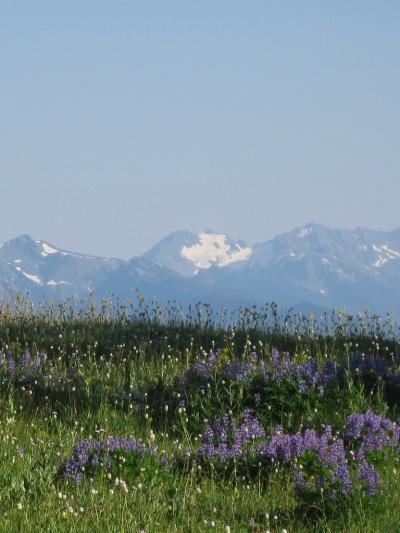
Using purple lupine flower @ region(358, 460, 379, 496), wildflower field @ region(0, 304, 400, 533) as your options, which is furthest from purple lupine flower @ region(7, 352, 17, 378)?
purple lupine flower @ region(358, 460, 379, 496)

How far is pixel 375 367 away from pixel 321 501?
4.81 m

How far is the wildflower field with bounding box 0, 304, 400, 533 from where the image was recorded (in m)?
6.63

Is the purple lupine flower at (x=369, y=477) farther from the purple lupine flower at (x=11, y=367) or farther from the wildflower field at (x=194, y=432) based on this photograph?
the purple lupine flower at (x=11, y=367)

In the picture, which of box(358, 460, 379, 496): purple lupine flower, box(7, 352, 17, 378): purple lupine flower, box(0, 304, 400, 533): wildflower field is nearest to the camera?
box(0, 304, 400, 533): wildflower field

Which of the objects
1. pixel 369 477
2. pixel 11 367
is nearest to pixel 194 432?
pixel 369 477

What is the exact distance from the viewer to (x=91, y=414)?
9.91 meters

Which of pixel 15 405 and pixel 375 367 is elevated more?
pixel 375 367

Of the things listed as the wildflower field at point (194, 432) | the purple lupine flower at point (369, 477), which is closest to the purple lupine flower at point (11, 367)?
the wildflower field at point (194, 432)

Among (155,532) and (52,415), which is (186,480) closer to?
(155,532)

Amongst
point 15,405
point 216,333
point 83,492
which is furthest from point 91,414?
point 216,333

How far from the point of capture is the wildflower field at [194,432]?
261 inches

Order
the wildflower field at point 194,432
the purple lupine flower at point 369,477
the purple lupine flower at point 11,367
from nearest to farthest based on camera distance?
the wildflower field at point 194,432, the purple lupine flower at point 369,477, the purple lupine flower at point 11,367

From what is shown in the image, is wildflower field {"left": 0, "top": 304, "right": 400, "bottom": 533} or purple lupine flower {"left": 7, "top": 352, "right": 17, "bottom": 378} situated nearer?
wildflower field {"left": 0, "top": 304, "right": 400, "bottom": 533}

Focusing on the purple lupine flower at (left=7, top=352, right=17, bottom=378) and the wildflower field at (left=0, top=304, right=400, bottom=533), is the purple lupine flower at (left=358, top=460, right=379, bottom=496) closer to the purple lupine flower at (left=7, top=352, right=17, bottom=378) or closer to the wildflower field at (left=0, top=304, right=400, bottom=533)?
the wildflower field at (left=0, top=304, right=400, bottom=533)
